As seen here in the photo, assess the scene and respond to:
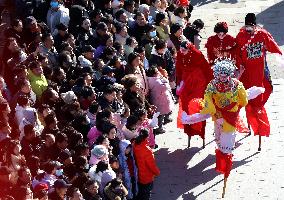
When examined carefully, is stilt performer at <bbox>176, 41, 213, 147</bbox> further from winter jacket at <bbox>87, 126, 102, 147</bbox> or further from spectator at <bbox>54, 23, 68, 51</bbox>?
winter jacket at <bbox>87, 126, 102, 147</bbox>

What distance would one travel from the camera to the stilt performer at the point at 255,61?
13.9 meters

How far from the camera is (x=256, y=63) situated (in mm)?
13914

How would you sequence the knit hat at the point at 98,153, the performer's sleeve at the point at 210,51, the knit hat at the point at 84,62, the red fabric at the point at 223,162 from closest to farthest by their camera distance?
the knit hat at the point at 98,153 → the red fabric at the point at 223,162 → the knit hat at the point at 84,62 → the performer's sleeve at the point at 210,51

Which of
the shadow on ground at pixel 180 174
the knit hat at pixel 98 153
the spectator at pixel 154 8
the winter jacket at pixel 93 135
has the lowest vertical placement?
the shadow on ground at pixel 180 174

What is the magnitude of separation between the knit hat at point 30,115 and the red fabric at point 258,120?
3.99 m

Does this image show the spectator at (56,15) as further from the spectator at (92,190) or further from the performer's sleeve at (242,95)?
the spectator at (92,190)

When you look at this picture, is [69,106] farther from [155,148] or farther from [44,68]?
[155,148]

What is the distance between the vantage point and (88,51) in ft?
45.6

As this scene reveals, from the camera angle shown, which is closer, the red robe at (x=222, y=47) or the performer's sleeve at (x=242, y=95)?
the performer's sleeve at (x=242, y=95)

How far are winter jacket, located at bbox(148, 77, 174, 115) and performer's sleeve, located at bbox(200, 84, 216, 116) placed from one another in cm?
171

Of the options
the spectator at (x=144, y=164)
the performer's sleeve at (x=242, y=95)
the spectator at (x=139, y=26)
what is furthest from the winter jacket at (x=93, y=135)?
the spectator at (x=139, y=26)

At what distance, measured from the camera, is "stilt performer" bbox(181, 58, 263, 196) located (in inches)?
492

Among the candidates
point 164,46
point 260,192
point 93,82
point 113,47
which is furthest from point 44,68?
point 260,192

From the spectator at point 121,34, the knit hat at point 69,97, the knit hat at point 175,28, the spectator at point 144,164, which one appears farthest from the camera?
the knit hat at point 175,28
